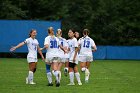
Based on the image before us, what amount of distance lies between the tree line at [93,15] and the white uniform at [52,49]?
3644 centimetres

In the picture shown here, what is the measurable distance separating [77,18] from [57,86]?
4315cm

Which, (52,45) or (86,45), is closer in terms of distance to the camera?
(52,45)

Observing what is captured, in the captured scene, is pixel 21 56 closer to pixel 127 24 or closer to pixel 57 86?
pixel 127 24

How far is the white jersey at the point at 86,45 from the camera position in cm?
2182

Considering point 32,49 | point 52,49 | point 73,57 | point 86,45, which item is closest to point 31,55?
point 32,49

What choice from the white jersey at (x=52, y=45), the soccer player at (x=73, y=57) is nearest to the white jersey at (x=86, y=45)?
the soccer player at (x=73, y=57)

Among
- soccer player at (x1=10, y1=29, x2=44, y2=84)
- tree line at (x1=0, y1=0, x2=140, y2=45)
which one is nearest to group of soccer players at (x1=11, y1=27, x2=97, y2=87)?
soccer player at (x1=10, y1=29, x2=44, y2=84)

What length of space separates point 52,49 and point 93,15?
40.2 m

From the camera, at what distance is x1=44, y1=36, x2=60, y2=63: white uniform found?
62.6 feet

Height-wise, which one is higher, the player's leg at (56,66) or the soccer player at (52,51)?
the soccer player at (52,51)

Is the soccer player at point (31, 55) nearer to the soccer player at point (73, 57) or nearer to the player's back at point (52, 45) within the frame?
the player's back at point (52, 45)

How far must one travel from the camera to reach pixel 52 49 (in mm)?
19250

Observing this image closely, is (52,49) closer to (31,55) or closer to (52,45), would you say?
(52,45)

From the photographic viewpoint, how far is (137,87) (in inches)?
747
